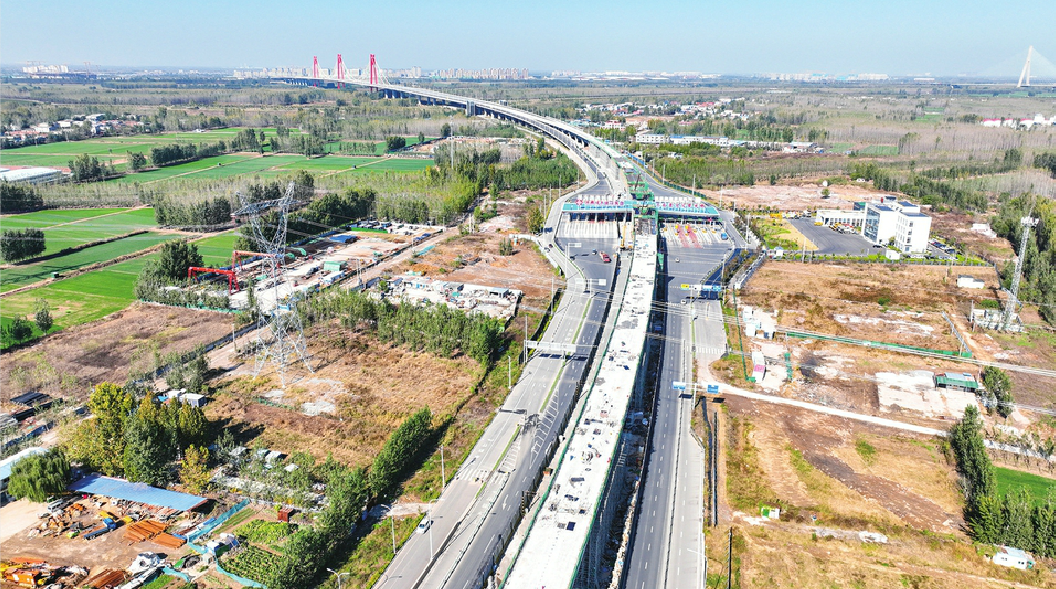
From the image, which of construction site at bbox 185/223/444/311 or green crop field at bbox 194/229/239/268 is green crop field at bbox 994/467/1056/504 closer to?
construction site at bbox 185/223/444/311

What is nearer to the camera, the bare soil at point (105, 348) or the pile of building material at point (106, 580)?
the pile of building material at point (106, 580)

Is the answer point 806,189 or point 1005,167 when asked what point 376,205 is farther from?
point 1005,167

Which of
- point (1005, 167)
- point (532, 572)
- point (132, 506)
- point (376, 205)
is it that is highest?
point (1005, 167)

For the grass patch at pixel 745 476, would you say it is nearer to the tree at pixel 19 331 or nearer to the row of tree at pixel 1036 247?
the row of tree at pixel 1036 247

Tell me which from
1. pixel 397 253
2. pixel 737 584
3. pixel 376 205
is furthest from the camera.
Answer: pixel 376 205

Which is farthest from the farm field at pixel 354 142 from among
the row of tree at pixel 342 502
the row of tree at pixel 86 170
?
the row of tree at pixel 342 502

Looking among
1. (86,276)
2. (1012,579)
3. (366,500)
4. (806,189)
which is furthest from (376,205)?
(1012,579)

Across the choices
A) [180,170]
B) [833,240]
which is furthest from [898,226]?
[180,170]
